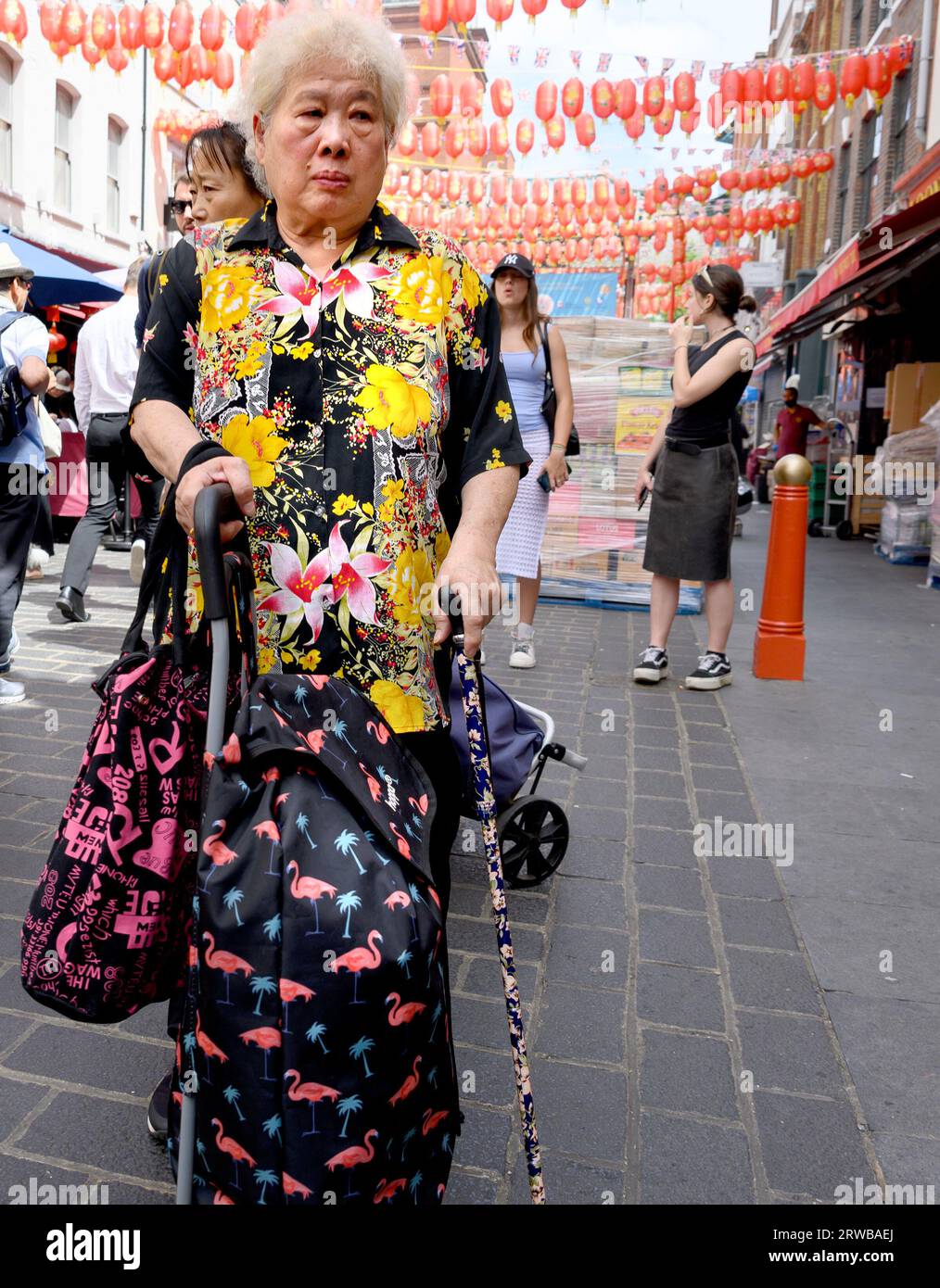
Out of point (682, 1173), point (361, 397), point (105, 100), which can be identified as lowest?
point (682, 1173)

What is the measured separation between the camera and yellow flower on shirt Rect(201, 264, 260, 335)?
1.82 meters

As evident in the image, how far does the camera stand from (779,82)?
11.6 metres

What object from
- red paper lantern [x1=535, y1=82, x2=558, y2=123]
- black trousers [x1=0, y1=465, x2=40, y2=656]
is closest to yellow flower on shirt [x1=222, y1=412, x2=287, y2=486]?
black trousers [x1=0, y1=465, x2=40, y2=656]

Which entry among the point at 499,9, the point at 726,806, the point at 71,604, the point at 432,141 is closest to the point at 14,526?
the point at 71,604

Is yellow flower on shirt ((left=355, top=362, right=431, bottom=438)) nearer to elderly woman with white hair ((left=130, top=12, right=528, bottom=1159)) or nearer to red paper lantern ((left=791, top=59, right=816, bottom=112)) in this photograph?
elderly woman with white hair ((left=130, top=12, right=528, bottom=1159))

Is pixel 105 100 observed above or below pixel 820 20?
below

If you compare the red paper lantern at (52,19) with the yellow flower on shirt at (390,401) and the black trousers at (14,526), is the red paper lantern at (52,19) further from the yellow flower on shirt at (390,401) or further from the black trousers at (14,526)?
the yellow flower on shirt at (390,401)

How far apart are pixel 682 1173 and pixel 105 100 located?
2147 centimetres

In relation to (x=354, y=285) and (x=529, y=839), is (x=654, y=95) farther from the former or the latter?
(x=354, y=285)

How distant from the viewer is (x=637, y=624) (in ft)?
26.9

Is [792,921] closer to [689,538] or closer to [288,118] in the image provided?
[288,118]

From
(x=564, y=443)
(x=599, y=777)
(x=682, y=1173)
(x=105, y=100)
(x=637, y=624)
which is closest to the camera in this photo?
(x=682, y=1173)

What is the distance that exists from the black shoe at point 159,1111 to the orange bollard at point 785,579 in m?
4.76
